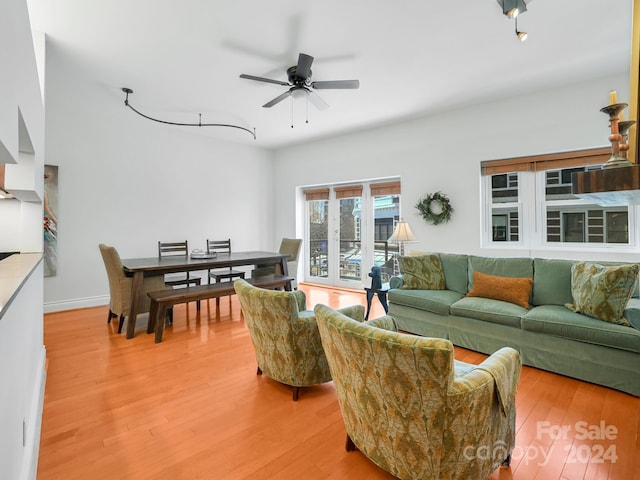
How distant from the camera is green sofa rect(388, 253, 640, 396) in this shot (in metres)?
2.28

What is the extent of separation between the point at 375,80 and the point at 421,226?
7.52 ft

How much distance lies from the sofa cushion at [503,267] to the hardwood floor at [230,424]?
89 cm

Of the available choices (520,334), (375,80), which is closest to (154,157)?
(375,80)

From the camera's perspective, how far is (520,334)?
2680mm

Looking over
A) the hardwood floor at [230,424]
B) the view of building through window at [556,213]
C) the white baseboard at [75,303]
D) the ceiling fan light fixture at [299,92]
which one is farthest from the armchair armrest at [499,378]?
the white baseboard at [75,303]

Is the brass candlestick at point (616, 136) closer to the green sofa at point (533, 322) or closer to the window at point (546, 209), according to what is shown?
the green sofa at point (533, 322)

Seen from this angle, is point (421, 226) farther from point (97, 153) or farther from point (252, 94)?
point (97, 153)

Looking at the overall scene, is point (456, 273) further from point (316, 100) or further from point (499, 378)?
point (316, 100)

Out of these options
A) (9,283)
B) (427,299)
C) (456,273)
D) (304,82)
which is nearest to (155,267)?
(9,283)

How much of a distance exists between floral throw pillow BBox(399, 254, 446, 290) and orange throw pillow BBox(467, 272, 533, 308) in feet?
1.30

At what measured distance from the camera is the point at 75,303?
14.9 ft

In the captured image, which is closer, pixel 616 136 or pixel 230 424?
pixel 616 136

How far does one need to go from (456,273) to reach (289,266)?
275cm

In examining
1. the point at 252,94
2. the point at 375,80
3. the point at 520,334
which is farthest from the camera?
the point at 252,94
